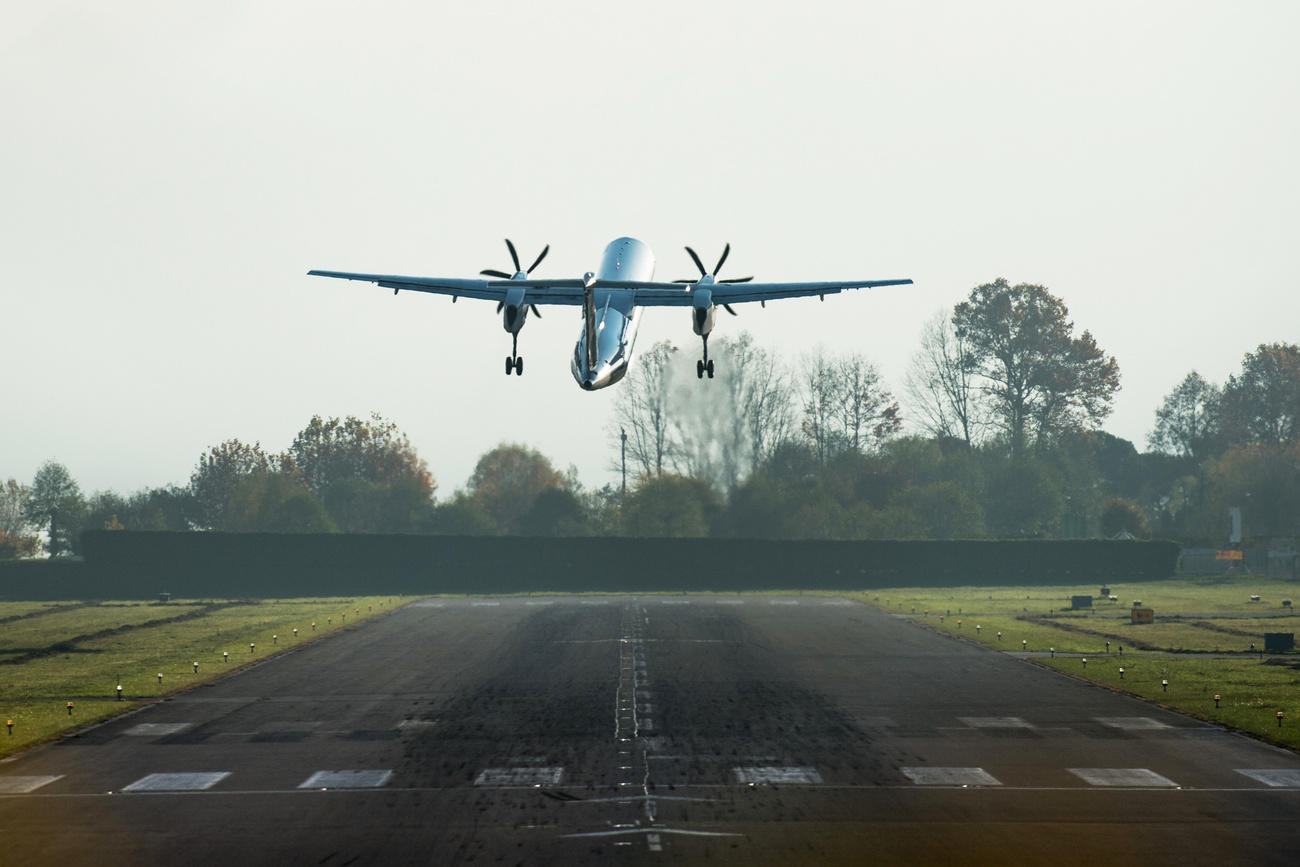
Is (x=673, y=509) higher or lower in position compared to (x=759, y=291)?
lower

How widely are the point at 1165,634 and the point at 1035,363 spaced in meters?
93.7

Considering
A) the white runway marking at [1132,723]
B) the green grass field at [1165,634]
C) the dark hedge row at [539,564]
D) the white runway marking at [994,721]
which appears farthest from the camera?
the dark hedge row at [539,564]

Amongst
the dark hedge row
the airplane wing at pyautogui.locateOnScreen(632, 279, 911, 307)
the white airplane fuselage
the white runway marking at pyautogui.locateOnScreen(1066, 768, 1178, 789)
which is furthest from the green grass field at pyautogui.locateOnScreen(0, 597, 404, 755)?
the white runway marking at pyautogui.locateOnScreen(1066, 768, 1178, 789)

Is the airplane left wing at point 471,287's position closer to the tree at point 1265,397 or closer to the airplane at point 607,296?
the airplane at point 607,296

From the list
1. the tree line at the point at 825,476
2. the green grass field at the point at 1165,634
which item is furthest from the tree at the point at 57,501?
the green grass field at the point at 1165,634

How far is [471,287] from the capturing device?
150 feet

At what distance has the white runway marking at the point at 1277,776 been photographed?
30.4 meters

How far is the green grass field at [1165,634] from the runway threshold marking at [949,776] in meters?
10.6

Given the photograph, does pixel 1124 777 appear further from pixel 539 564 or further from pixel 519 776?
pixel 539 564

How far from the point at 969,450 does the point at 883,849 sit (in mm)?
134515

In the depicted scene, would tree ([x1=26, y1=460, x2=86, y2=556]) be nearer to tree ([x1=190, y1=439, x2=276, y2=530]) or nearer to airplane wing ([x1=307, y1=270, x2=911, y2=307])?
tree ([x1=190, y1=439, x2=276, y2=530])

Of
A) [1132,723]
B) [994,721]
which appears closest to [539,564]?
[994,721]

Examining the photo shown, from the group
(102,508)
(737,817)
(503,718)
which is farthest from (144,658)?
(102,508)

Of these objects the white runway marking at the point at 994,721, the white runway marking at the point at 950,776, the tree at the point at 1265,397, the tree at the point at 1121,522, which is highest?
the tree at the point at 1265,397
